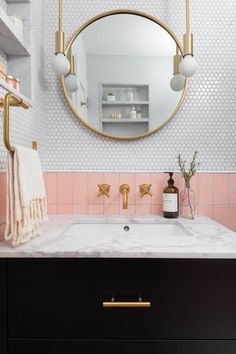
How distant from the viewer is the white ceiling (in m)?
1.44

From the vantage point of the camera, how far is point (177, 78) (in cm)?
143

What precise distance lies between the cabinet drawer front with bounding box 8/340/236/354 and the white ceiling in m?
1.26

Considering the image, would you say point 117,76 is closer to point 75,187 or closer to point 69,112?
point 69,112

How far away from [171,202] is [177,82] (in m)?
0.61

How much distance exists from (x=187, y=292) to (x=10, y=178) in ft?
2.05

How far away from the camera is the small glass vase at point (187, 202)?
1.36m

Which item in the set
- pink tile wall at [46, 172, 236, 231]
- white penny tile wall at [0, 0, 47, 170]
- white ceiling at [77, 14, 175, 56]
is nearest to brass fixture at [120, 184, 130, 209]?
pink tile wall at [46, 172, 236, 231]


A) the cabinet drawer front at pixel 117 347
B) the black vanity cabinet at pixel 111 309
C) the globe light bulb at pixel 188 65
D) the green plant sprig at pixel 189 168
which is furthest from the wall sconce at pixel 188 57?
the cabinet drawer front at pixel 117 347

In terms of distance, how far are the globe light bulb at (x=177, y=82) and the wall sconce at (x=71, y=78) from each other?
0.49 m

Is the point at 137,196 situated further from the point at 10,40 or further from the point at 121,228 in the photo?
the point at 10,40

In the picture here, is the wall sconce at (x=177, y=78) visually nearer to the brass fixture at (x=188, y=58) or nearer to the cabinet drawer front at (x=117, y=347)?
the brass fixture at (x=188, y=58)

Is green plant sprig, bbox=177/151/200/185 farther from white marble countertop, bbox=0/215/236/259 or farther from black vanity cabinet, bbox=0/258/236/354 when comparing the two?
black vanity cabinet, bbox=0/258/236/354

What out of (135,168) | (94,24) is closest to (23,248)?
(135,168)

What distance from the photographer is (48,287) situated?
32.7 inches
